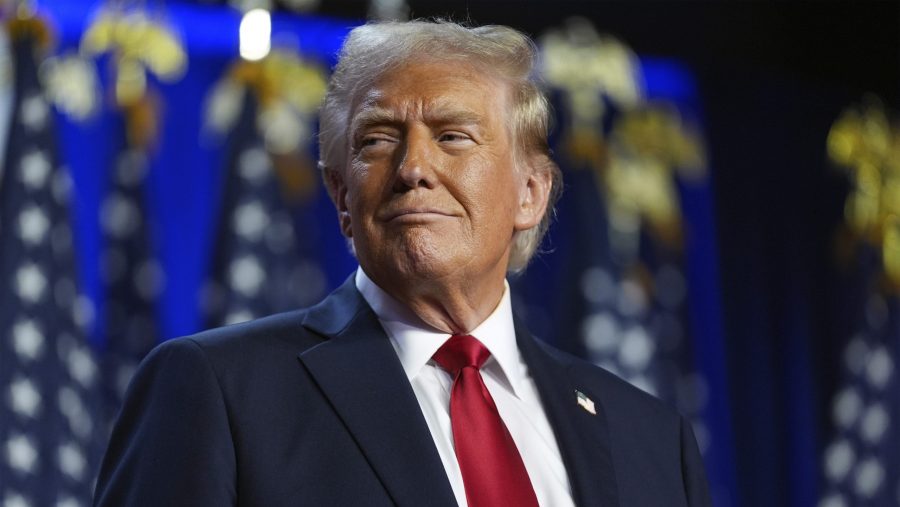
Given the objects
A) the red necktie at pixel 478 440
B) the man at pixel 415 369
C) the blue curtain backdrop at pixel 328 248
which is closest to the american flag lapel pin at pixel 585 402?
the man at pixel 415 369

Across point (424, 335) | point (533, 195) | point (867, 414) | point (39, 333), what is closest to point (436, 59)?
point (533, 195)

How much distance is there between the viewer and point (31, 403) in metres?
4.21

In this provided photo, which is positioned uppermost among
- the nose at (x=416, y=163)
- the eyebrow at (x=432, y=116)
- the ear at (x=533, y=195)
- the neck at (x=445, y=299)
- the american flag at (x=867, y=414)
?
the eyebrow at (x=432, y=116)

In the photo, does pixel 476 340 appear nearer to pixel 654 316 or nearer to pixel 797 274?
pixel 654 316

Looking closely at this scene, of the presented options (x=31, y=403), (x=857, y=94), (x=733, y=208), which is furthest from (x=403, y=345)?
(x=857, y=94)

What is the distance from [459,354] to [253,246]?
3.14 m

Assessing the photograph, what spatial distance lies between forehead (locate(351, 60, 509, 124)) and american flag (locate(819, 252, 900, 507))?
15.3ft

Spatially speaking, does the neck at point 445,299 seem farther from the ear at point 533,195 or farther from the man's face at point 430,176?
the ear at point 533,195

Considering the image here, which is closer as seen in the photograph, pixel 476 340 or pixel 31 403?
pixel 476 340

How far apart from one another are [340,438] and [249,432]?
13cm

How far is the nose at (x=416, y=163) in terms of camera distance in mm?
1950

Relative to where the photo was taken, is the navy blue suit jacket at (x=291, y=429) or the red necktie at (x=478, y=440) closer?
the navy blue suit jacket at (x=291, y=429)

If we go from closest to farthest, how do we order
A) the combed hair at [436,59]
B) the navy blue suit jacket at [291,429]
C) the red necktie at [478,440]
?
the navy blue suit jacket at [291,429] < the red necktie at [478,440] < the combed hair at [436,59]

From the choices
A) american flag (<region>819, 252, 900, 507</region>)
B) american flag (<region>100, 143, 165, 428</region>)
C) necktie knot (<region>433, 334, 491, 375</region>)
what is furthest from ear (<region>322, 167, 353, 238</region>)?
american flag (<region>819, 252, 900, 507</region>)
